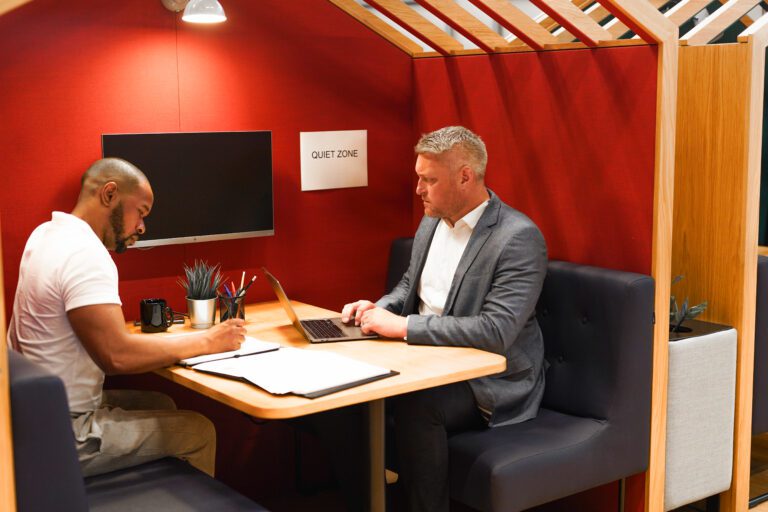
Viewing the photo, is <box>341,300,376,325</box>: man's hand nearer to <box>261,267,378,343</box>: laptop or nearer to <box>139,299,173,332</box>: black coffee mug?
<box>261,267,378,343</box>: laptop

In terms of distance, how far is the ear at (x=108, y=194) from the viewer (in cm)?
317

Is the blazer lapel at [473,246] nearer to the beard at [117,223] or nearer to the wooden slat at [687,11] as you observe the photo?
the beard at [117,223]

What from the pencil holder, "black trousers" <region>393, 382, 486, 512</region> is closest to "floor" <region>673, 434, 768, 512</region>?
"black trousers" <region>393, 382, 486, 512</region>

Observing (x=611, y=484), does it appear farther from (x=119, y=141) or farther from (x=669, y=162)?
(x=119, y=141)

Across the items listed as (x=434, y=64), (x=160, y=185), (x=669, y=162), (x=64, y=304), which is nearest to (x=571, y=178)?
(x=669, y=162)

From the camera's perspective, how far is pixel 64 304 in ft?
9.45

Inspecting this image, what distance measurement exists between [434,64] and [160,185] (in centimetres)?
133

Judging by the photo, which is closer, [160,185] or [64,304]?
[64,304]

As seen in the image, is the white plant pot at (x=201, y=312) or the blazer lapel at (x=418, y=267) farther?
the blazer lapel at (x=418, y=267)

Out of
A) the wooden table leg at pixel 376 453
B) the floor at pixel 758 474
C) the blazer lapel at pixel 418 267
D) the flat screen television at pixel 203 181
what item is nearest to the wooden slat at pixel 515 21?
the blazer lapel at pixel 418 267

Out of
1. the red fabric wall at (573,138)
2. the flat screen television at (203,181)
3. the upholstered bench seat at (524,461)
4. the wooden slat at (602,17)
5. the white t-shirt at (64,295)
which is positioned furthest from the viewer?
the wooden slat at (602,17)

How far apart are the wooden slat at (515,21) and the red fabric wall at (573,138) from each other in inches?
2.9

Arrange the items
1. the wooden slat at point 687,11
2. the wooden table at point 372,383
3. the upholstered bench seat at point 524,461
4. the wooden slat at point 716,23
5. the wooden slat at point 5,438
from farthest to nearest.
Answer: the wooden slat at point 687,11 < the wooden slat at point 716,23 < the upholstered bench seat at point 524,461 < the wooden table at point 372,383 < the wooden slat at point 5,438

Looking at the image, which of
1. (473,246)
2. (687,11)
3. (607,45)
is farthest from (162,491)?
(687,11)
